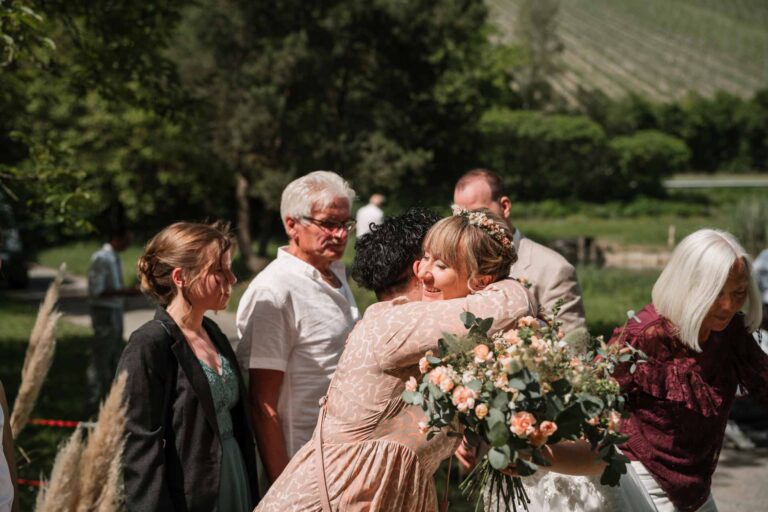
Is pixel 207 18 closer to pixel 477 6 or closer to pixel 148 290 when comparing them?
pixel 477 6

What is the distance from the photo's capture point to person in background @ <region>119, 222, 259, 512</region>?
3053mm

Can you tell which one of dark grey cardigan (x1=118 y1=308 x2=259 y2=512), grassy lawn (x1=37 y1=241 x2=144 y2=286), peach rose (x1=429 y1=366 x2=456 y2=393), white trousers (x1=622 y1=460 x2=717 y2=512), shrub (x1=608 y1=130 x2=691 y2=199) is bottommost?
shrub (x1=608 y1=130 x2=691 y2=199)

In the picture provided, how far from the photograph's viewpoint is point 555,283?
14.7 ft

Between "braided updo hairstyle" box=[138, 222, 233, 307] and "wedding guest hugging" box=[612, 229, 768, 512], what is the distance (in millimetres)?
1623

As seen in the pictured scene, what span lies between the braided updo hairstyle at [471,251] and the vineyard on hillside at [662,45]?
261 ft

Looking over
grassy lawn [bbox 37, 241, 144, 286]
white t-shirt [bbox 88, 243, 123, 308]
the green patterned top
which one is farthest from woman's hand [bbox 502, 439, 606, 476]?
grassy lawn [bbox 37, 241, 144, 286]

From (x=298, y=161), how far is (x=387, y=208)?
1215cm

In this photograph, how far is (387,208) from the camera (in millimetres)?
34625

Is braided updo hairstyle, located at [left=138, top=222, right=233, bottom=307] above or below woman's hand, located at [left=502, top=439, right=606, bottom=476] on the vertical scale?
above

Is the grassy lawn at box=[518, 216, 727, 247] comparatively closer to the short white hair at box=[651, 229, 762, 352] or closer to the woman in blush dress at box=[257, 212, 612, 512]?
the short white hair at box=[651, 229, 762, 352]

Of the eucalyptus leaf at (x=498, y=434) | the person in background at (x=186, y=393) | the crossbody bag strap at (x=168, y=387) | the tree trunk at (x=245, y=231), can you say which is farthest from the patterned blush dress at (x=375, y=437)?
the tree trunk at (x=245, y=231)

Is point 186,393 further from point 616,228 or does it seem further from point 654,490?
point 616,228

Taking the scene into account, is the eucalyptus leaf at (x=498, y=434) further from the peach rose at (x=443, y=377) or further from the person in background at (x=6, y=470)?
the person in background at (x=6, y=470)

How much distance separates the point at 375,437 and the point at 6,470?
113 cm
